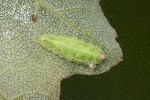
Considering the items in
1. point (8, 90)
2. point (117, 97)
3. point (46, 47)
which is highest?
point (46, 47)

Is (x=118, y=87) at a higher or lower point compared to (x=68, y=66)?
lower

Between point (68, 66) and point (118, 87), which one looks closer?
point (68, 66)

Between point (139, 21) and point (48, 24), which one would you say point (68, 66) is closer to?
point (48, 24)

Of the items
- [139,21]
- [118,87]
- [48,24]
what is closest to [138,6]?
[139,21]
